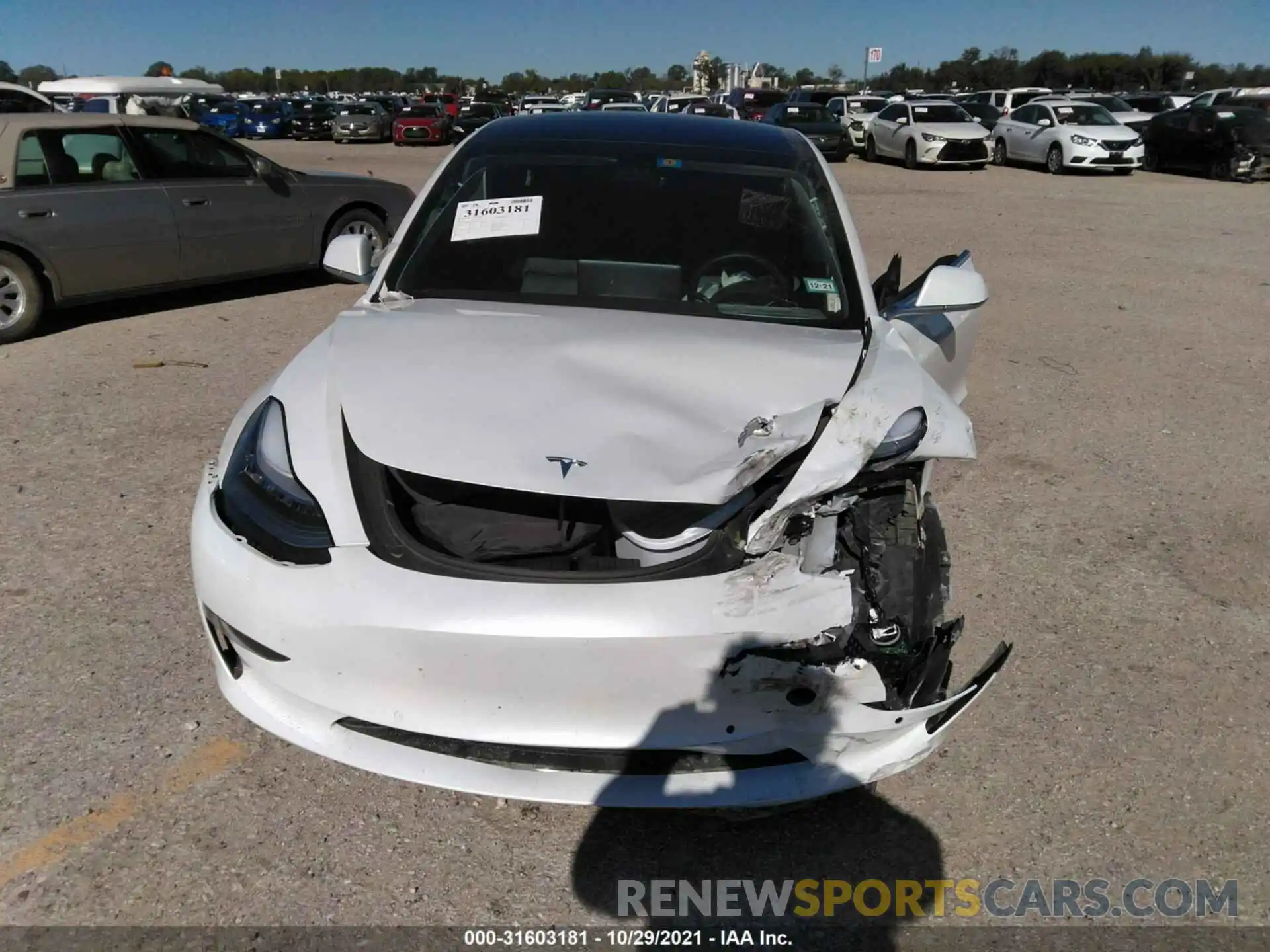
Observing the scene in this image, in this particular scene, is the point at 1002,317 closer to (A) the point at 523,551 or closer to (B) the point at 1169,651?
(B) the point at 1169,651

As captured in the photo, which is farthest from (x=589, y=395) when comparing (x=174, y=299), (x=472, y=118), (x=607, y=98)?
(x=472, y=118)

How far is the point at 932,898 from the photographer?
94.3 inches

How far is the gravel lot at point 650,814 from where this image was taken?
95.1 inches

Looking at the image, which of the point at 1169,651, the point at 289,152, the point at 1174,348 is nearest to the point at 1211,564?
the point at 1169,651

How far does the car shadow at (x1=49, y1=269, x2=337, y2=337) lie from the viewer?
788cm

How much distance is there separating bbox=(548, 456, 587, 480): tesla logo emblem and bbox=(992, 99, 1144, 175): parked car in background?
21159mm

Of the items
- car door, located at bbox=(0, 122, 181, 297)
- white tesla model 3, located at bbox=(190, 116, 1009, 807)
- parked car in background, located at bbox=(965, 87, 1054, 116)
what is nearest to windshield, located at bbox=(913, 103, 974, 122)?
parked car in background, located at bbox=(965, 87, 1054, 116)

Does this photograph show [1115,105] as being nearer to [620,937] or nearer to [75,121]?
[75,121]

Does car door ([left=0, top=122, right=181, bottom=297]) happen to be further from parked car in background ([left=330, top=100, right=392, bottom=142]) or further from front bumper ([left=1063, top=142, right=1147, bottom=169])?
parked car in background ([left=330, top=100, right=392, bottom=142])

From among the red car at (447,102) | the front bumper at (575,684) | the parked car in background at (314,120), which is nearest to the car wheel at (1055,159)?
the red car at (447,102)

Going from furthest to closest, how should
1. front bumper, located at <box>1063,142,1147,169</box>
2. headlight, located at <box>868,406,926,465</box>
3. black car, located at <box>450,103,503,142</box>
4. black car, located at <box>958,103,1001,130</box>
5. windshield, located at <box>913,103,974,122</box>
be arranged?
black car, located at <box>450,103,503,142</box> < black car, located at <box>958,103,1001,130</box> < windshield, located at <box>913,103,974,122</box> < front bumper, located at <box>1063,142,1147,169</box> < headlight, located at <box>868,406,926,465</box>

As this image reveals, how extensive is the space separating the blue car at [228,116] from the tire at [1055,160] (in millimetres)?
28919

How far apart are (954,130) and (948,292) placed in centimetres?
2018

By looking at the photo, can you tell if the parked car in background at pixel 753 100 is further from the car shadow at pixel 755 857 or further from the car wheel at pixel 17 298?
the car shadow at pixel 755 857
